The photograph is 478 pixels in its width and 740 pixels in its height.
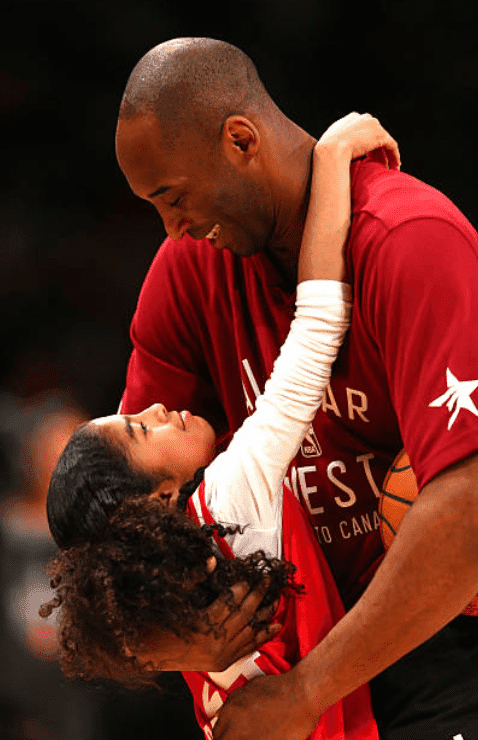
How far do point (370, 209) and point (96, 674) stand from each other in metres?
0.80

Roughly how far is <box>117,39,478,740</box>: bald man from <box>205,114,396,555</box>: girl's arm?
0.03m

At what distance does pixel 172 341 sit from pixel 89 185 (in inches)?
47.2

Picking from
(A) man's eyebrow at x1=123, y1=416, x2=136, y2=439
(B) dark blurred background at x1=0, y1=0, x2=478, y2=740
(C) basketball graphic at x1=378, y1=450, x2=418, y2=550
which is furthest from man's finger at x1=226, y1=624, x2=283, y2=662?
(B) dark blurred background at x1=0, y1=0, x2=478, y2=740

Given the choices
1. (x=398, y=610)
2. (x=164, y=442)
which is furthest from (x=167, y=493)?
(x=398, y=610)

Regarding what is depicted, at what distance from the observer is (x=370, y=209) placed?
53.6 inches

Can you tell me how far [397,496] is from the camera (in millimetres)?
1458

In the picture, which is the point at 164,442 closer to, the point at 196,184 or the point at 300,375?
the point at 300,375

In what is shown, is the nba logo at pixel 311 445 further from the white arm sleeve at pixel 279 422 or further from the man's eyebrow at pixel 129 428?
the man's eyebrow at pixel 129 428

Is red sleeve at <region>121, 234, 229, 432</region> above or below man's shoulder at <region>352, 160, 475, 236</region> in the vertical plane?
below

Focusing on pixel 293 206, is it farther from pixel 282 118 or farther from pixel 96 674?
pixel 96 674

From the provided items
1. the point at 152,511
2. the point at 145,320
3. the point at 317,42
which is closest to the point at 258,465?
the point at 152,511

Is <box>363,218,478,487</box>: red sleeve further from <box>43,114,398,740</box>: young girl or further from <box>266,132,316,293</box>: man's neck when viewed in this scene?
<box>266,132,316,293</box>: man's neck

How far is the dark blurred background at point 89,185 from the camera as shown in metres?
2.63

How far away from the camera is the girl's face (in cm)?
158
